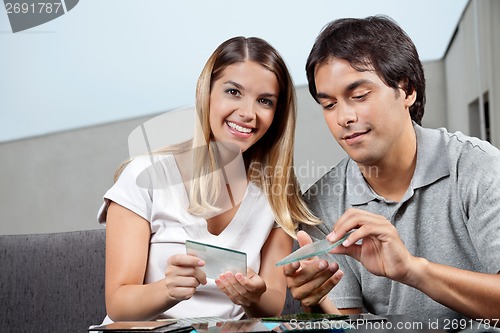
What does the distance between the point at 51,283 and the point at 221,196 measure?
1.94 ft

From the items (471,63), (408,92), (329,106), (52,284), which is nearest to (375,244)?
(329,106)

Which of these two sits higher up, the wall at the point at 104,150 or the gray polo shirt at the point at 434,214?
the gray polo shirt at the point at 434,214

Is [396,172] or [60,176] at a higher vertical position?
[396,172]

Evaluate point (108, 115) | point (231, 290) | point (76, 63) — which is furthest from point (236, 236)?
point (76, 63)

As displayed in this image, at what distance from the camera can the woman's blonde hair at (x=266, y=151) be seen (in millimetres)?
1719

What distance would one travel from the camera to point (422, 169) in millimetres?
1569

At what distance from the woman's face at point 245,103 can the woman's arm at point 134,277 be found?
→ 12.8 inches

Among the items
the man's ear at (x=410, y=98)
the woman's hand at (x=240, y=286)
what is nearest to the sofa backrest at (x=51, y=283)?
the woman's hand at (x=240, y=286)

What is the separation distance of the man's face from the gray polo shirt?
0.10 m

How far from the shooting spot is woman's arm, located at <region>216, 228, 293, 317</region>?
137cm

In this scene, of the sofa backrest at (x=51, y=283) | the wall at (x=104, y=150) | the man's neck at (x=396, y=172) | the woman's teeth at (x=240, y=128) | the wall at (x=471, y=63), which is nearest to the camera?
the man's neck at (x=396, y=172)

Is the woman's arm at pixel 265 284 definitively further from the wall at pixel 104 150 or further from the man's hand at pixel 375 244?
the wall at pixel 104 150

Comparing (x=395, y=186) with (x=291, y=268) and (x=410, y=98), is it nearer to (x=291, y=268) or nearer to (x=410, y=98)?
(x=410, y=98)

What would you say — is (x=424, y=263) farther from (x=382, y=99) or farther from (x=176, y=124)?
(x=176, y=124)
